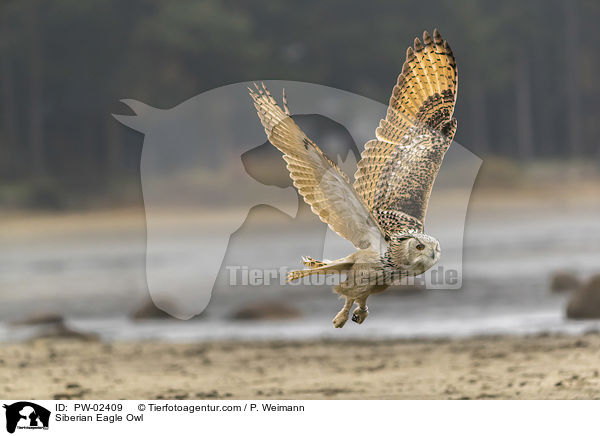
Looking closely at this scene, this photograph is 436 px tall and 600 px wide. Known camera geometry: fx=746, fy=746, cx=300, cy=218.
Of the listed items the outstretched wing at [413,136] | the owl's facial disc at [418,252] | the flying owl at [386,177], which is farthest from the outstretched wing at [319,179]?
the outstretched wing at [413,136]

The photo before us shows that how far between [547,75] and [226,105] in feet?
19.1

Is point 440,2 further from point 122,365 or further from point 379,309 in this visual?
point 122,365

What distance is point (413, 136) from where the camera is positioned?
9.59 feet

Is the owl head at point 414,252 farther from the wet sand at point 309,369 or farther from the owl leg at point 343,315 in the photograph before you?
the wet sand at point 309,369

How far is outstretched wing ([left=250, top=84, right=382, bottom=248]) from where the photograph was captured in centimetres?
231

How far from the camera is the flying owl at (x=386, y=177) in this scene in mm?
2279

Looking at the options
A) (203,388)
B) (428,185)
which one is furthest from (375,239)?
(203,388)

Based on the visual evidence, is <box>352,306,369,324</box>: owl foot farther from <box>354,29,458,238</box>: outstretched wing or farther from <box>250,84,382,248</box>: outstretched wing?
<box>354,29,458,238</box>: outstretched wing

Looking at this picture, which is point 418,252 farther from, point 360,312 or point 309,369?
point 309,369

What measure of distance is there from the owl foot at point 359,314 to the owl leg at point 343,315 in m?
0.03
